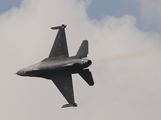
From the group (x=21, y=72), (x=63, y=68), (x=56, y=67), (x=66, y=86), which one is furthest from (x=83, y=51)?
(x=21, y=72)

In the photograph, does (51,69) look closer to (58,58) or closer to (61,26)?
(58,58)

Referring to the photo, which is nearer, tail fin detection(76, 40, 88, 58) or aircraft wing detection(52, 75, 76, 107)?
tail fin detection(76, 40, 88, 58)

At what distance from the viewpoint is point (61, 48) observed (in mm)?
85062

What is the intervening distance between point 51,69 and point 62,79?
2646 millimetres

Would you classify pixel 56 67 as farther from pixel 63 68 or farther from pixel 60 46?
pixel 60 46

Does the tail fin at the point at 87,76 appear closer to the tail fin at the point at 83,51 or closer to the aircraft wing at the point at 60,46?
the tail fin at the point at 83,51

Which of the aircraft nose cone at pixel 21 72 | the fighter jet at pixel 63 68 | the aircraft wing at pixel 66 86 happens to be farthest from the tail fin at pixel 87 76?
the aircraft nose cone at pixel 21 72

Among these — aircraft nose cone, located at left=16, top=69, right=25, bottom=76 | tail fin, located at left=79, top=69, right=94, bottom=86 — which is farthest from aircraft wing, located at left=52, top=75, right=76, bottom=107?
aircraft nose cone, located at left=16, top=69, right=25, bottom=76

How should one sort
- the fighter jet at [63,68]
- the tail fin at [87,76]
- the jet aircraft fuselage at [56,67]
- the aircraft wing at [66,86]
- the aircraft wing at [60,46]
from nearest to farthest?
the jet aircraft fuselage at [56,67] < the fighter jet at [63,68] < the tail fin at [87,76] < the aircraft wing at [66,86] < the aircraft wing at [60,46]

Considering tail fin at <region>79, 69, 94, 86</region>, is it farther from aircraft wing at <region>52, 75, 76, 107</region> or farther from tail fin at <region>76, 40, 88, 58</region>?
aircraft wing at <region>52, 75, 76, 107</region>

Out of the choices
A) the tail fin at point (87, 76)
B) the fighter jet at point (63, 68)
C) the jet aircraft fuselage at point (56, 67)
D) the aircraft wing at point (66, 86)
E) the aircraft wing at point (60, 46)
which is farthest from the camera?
the aircraft wing at point (60, 46)

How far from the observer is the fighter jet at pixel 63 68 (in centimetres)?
8062

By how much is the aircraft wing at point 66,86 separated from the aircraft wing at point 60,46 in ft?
10.7

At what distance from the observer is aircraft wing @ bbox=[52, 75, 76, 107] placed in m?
83.9
